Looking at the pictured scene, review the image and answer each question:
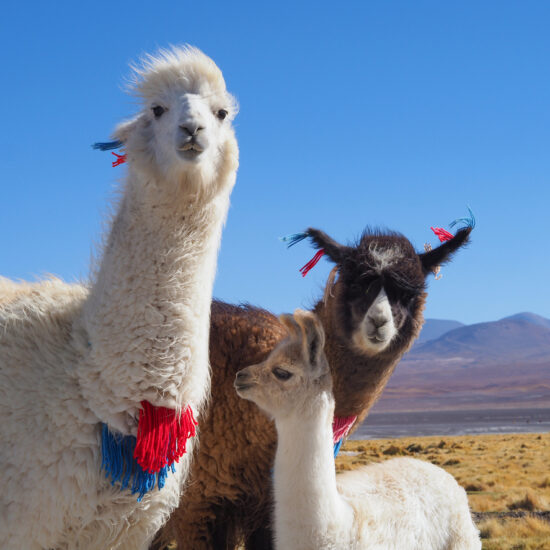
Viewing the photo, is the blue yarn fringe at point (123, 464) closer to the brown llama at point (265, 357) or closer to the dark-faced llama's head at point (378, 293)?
the brown llama at point (265, 357)

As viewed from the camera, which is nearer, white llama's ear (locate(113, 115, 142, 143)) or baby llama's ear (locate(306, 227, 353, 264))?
white llama's ear (locate(113, 115, 142, 143))

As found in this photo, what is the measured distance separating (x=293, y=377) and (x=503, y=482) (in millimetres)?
10097

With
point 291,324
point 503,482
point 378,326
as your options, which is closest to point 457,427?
point 503,482

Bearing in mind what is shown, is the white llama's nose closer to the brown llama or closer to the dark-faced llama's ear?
the dark-faced llama's ear

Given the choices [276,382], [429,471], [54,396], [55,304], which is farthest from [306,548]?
[55,304]

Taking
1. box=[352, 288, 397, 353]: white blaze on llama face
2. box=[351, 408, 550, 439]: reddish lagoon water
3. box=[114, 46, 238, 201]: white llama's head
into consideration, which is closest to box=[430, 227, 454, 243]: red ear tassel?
box=[352, 288, 397, 353]: white blaze on llama face

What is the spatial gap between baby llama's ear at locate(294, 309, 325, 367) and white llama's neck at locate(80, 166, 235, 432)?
65cm

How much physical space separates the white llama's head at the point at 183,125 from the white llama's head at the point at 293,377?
0.97 metres

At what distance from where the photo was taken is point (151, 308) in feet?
10.2

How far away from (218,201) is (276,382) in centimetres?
105

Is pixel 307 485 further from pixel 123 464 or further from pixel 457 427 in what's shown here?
pixel 457 427

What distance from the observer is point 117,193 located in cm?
351

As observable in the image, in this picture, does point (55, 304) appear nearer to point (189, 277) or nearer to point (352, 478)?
point (189, 277)

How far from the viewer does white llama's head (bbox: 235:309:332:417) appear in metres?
3.75
